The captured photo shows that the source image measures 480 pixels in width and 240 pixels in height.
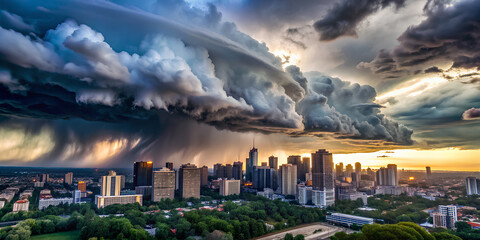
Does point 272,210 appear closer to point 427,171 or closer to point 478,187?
point 478,187

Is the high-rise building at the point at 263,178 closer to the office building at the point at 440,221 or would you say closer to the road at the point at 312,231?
the road at the point at 312,231

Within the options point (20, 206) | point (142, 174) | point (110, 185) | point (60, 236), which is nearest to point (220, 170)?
point (142, 174)

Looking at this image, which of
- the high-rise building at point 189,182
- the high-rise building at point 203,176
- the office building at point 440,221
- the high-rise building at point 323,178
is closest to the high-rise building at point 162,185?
the high-rise building at point 189,182

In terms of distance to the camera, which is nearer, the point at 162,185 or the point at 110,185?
the point at 162,185

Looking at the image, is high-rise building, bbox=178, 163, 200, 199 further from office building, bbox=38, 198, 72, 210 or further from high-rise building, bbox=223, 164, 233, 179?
high-rise building, bbox=223, 164, 233, 179

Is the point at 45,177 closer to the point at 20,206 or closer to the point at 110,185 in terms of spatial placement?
the point at 110,185
